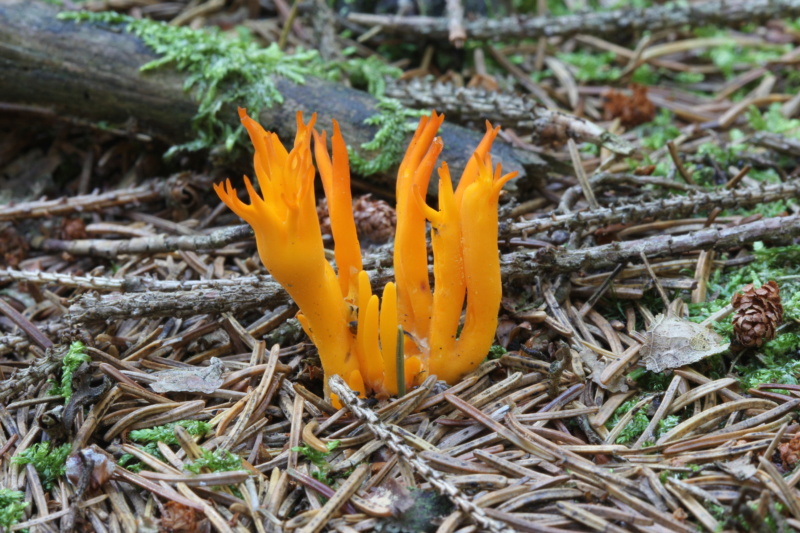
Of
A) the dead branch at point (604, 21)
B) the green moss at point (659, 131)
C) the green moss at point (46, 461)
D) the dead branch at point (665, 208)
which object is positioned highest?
the dead branch at point (604, 21)

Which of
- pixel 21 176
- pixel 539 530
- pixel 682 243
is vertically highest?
pixel 21 176

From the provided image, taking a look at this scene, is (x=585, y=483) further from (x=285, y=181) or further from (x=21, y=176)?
(x=21, y=176)

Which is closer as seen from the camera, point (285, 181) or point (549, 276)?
point (285, 181)

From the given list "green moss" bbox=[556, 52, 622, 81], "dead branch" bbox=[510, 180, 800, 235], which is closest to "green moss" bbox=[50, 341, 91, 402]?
"dead branch" bbox=[510, 180, 800, 235]

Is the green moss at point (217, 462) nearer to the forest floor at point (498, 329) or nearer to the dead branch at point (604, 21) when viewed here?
the forest floor at point (498, 329)

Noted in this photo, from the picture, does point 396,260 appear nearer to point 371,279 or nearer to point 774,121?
point 371,279

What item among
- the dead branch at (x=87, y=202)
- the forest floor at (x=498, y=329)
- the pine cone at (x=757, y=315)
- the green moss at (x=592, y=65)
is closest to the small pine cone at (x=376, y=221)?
the forest floor at (x=498, y=329)

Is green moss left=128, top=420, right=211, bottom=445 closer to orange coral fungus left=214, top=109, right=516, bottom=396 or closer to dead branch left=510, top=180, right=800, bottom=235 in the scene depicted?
orange coral fungus left=214, top=109, right=516, bottom=396

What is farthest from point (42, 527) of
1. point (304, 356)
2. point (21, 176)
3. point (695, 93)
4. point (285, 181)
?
point (695, 93)

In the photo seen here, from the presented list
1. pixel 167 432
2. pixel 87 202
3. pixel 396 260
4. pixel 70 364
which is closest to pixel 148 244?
pixel 87 202
